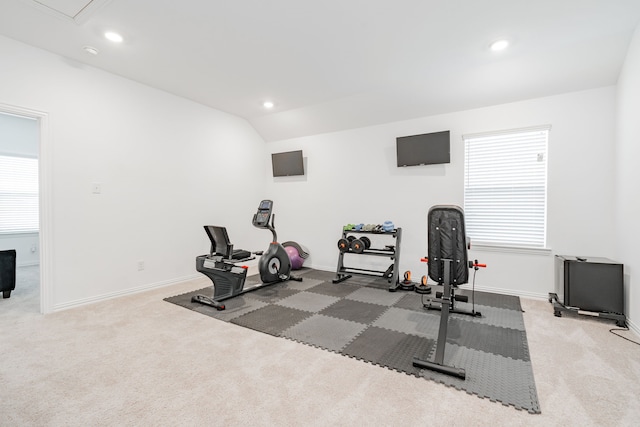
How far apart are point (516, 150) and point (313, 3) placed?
321 cm

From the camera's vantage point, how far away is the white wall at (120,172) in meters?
3.31

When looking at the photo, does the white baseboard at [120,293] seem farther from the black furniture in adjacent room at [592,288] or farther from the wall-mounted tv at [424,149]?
the black furniture in adjacent room at [592,288]

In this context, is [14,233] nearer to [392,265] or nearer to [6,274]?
[6,274]

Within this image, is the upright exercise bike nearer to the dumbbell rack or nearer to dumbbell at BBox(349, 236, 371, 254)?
the dumbbell rack

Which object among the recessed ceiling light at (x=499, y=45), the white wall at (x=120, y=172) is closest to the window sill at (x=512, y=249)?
the recessed ceiling light at (x=499, y=45)

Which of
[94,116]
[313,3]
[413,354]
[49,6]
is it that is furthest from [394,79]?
[94,116]

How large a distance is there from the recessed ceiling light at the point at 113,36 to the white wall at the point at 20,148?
4394mm

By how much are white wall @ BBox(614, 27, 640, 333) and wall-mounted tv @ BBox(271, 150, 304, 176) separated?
4.38m

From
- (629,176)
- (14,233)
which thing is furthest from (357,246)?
(14,233)

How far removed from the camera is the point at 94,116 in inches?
144

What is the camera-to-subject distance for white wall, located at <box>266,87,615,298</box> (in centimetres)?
347

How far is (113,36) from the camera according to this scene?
9.66ft

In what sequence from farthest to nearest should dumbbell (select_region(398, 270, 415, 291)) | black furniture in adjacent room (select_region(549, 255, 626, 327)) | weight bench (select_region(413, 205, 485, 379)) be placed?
1. dumbbell (select_region(398, 270, 415, 291))
2. black furniture in adjacent room (select_region(549, 255, 626, 327))
3. weight bench (select_region(413, 205, 485, 379))

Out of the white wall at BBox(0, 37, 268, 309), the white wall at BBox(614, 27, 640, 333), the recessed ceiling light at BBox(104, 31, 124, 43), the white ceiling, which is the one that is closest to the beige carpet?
the white wall at BBox(614, 27, 640, 333)
